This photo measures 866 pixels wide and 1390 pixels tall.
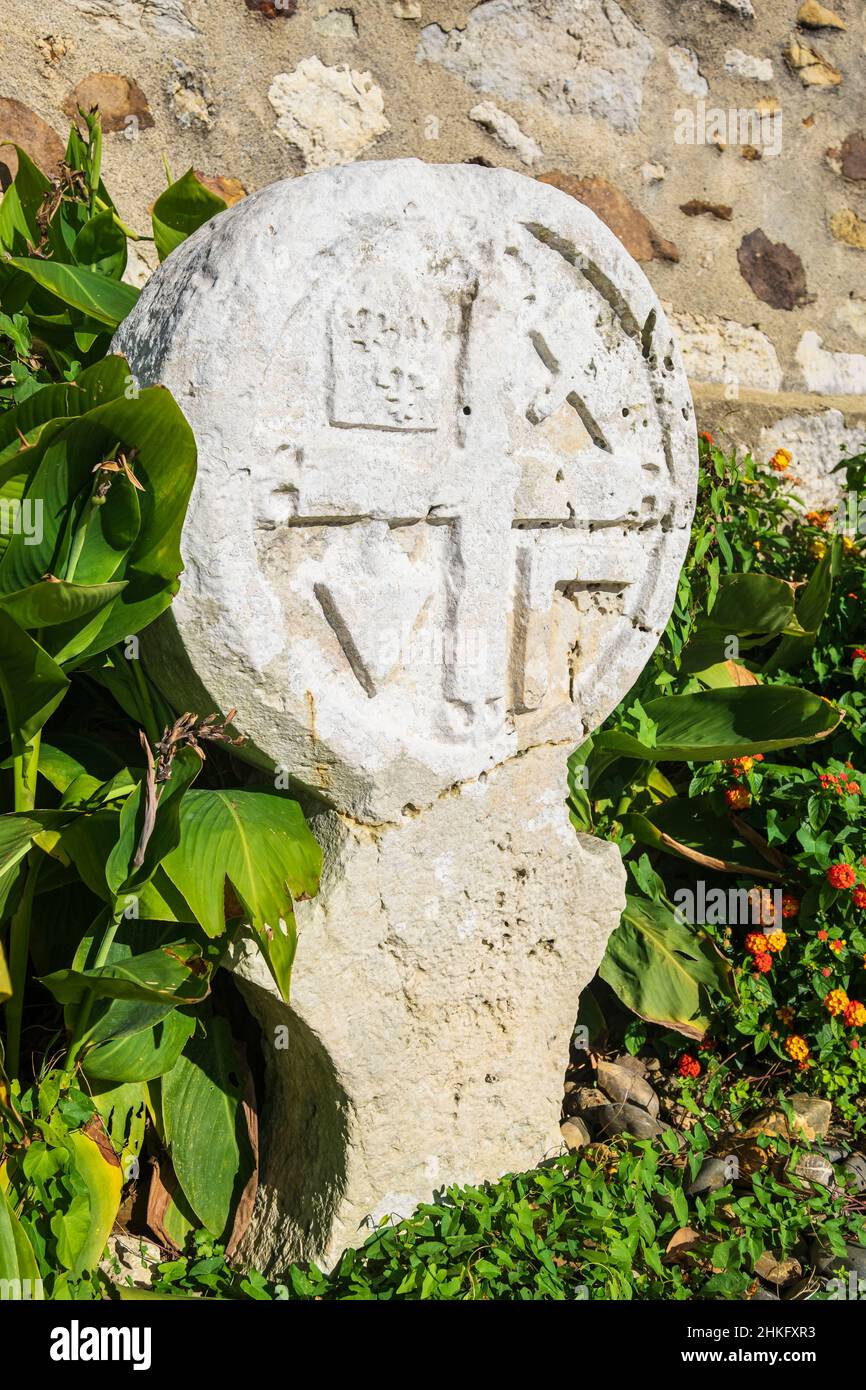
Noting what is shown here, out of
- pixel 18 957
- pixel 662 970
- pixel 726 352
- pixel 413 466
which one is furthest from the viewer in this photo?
pixel 726 352

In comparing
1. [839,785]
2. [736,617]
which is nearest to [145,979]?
[839,785]

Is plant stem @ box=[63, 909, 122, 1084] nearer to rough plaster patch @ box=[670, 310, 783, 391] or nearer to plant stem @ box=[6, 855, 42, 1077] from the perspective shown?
plant stem @ box=[6, 855, 42, 1077]

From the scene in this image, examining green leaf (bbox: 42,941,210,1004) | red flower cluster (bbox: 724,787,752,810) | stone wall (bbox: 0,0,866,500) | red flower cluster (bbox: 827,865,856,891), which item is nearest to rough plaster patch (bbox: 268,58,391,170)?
stone wall (bbox: 0,0,866,500)

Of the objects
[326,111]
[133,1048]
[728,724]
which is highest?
[326,111]

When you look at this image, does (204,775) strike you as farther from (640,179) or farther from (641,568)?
(640,179)

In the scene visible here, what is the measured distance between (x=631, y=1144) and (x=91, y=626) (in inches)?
58.7

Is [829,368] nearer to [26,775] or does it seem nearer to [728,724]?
[728,724]

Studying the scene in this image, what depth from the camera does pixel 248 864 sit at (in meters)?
1.84

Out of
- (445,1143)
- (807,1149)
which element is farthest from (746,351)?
(445,1143)

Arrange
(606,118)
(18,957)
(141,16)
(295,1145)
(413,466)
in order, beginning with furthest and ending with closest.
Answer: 1. (606,118)
2. (141,16)
3. (295,1145)
4. (413,466)
5. (18,957)

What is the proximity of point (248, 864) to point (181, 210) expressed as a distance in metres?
1.24

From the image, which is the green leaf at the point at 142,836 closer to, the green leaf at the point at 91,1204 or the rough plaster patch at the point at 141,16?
the green leaf at the point at 91,1204

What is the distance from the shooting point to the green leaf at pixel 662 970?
8.56 ft

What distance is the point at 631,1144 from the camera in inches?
94.8
